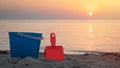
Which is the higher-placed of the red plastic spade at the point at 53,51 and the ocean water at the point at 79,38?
the red plastic spade at the point at 53,51

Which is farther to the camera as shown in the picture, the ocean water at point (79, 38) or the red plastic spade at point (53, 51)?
the ocean water at point (79, 38)

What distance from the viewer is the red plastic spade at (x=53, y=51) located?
19.7 ft

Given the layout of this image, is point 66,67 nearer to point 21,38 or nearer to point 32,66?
point 32,66

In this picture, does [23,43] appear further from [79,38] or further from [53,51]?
[79,38]

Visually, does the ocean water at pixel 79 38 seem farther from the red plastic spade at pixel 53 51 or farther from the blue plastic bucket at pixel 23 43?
the blue plastic bucket at pixel 23 43

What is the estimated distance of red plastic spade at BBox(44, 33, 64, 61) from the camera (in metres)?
6.02

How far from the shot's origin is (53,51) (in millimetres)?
6035

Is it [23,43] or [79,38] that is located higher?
[23,43]

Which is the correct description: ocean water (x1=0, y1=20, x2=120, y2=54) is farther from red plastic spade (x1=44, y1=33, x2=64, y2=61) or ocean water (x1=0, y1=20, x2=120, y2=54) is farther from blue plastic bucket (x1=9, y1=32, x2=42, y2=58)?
blue plastic bucket (x1=9, y1=32, x2=42, y2=58)

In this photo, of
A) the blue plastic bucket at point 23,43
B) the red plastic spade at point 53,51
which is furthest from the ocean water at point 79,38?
the blue plastic bucket at point 23,43

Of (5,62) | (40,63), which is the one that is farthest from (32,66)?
(5,62)

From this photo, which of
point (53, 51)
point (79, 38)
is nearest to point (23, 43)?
point (53, 51)

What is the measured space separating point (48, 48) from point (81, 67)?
86cm

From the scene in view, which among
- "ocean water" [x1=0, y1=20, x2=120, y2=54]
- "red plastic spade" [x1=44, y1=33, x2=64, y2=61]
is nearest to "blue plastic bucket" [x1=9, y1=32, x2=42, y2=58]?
"red plastic spade" [x1=44, y1=33, x2=64, y2=61]
